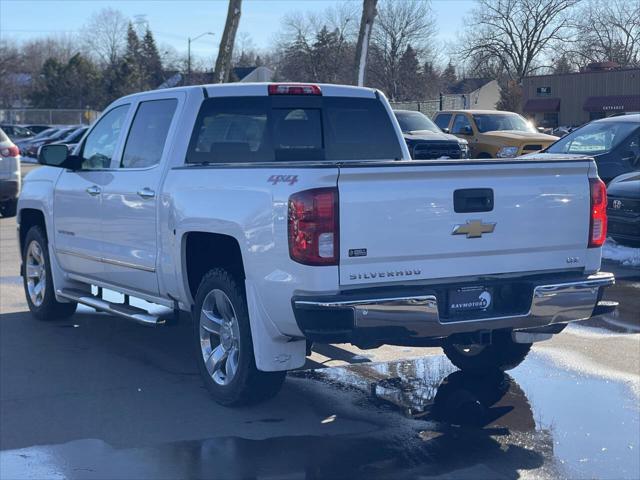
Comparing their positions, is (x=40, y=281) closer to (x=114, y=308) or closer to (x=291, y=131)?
(x=114, y=308)

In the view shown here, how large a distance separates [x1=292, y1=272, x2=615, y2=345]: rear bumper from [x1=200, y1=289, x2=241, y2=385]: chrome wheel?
94 cm

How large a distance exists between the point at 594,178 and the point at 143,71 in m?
80.6

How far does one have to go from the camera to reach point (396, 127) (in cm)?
759

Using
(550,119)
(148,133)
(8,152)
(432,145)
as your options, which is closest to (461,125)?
(432,145)

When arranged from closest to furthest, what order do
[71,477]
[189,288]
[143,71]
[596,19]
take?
[71,477], [189,288], [596,19], [143,71]

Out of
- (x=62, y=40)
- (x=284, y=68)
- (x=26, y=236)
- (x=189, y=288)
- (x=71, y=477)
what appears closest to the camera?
(x=71, y=477)

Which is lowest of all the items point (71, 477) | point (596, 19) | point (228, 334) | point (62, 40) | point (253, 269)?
point (71, 477)

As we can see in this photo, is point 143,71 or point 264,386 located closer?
point 264,386

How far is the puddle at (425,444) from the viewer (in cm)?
499

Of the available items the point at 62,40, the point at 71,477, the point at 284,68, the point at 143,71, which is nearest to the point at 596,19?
the point at 71,477

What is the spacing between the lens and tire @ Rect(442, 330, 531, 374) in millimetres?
6711

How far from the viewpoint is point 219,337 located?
614 centimetres

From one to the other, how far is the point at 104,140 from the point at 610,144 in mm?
9488

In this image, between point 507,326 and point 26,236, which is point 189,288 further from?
point 26,236
